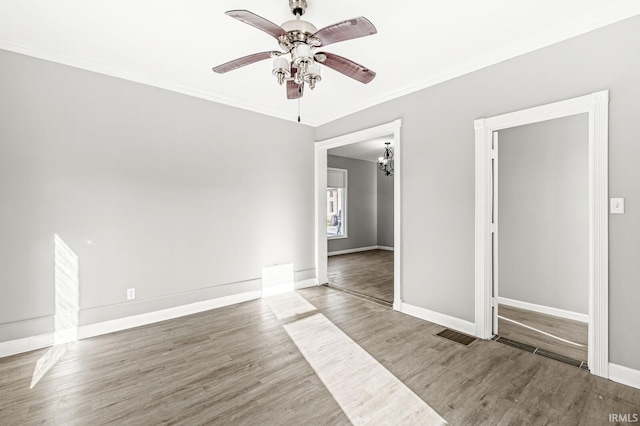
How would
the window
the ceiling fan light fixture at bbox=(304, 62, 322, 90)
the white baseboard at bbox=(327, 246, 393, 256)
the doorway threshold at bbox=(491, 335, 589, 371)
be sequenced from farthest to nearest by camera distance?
1. the window
2. the white baseboard at bbox=(327, 246, 393, 256)
3. the doorway threshold at bbox=(491, 335, 589, 371)
4. the ceiling fan light fixture at bbox=(304, 62, 322, 90)

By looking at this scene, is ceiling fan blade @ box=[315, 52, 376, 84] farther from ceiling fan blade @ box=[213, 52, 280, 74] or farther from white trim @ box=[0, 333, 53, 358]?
white trim @ box=[0, 333, 53, 358]

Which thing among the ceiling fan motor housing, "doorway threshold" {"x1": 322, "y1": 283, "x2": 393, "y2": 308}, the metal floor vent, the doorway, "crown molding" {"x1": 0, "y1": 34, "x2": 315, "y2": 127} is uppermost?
"crown molding" {"x1": 0, "y1": 34, "x2": 315, "y2": 127}

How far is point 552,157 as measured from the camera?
372 cm

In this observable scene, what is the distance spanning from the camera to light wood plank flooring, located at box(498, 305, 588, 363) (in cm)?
282

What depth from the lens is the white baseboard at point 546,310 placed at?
138 inches

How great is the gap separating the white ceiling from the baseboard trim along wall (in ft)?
9.13

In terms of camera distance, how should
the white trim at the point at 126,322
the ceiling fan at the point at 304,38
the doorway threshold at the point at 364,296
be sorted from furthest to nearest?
the doorway threshold at the point at 364,296, the white trim at the point at 126,322, the ceiling fan at the point at 304,38

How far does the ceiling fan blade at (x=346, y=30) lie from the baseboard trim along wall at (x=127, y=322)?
347cm

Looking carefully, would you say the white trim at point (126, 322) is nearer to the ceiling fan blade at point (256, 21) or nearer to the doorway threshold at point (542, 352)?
the doorway threshold at point (542, 352)

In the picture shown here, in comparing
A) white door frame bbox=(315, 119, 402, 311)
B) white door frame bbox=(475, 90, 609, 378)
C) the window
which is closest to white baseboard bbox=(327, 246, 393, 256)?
the window

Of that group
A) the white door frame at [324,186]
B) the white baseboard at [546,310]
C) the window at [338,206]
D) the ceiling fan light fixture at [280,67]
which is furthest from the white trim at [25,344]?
the window at [338,206]

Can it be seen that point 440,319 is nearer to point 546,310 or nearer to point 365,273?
point 546,310

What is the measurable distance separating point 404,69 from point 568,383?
3277 millimetres

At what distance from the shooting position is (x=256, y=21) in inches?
71.4
